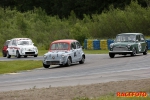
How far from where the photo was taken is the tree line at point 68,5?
340ft

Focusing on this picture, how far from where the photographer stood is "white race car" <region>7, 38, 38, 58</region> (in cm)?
4600

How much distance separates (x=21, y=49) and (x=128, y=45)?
37.2 feet

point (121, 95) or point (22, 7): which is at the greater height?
point (22, 7)

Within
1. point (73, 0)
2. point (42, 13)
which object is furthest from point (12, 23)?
point (73, 0)

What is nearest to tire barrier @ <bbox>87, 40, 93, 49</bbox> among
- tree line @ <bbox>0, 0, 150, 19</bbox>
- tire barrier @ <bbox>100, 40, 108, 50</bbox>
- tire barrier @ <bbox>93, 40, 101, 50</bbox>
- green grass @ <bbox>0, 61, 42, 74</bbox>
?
tire barrier @ <bbox>93, 40, 101, 50</bbox>

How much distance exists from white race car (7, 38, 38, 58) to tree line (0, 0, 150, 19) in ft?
163

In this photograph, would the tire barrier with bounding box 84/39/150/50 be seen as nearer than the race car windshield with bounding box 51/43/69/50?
No

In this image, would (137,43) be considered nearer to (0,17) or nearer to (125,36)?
(125,36)

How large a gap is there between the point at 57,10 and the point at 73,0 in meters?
4.72

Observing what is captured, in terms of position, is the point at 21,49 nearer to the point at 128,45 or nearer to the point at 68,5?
the point at 128,45

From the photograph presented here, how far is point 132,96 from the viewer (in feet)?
47.6

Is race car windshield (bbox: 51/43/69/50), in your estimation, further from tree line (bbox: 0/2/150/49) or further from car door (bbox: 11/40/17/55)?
tree line (bbox: 0/2/150/49)

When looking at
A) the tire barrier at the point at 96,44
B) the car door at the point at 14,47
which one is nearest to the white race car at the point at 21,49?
the car door at the point at 14,47

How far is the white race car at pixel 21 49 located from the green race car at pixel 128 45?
9085 millimetres
